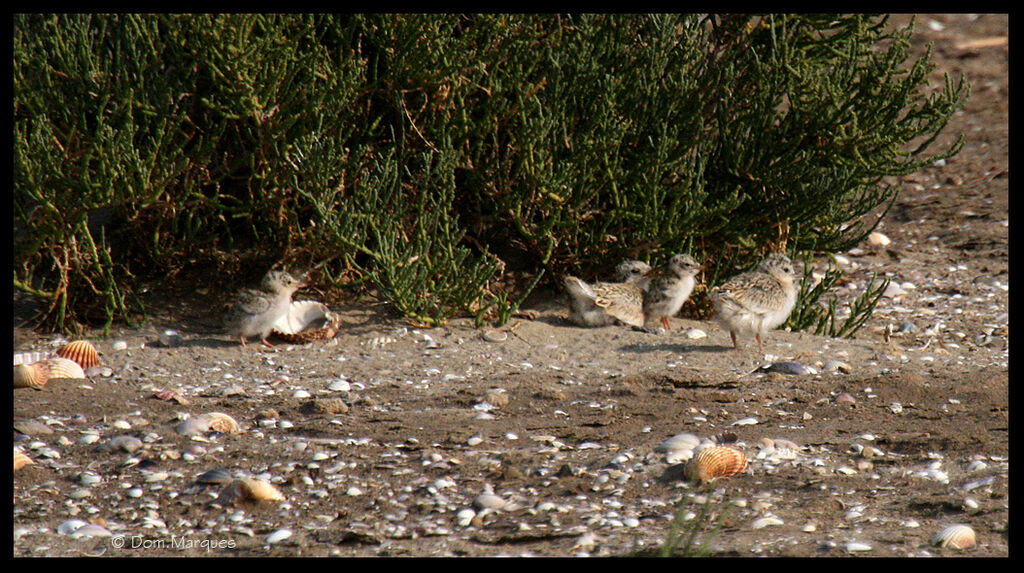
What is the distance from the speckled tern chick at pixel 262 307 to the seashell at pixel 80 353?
2.72 ft

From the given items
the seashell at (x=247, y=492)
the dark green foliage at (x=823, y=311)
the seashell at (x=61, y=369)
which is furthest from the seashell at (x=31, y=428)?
the dark green foliage at (x=823, y=311)

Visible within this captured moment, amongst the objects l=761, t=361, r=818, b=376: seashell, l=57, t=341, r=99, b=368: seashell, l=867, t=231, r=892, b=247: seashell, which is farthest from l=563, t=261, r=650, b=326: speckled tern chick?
l=867, t=231, r=892, b=247: seashell

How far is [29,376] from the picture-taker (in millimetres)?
5762

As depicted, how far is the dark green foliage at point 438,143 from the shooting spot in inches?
253

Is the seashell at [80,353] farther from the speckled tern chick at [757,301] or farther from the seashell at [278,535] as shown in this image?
the speckled tern chick at [757,301]

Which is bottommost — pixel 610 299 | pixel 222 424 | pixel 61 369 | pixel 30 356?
pixel 30 356

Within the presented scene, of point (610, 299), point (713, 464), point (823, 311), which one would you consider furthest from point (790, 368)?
point (713, 464)

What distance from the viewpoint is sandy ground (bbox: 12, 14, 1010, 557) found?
12.9 feet

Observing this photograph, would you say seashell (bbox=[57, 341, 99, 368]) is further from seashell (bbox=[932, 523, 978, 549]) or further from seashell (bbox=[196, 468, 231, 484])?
seashell (bbox=[932, 523, 978, 549])

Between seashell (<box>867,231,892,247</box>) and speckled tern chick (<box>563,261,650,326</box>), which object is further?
seashell (<box>867,231,892,247</box>)

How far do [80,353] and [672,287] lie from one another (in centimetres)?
357

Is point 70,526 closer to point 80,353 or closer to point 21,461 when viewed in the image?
point 21,461

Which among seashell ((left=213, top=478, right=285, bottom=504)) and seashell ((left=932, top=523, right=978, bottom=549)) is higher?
seashell ((left=932, top=523, right=978, bottom=549))

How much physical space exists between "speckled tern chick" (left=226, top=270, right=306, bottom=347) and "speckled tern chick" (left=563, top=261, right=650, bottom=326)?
1783 millimetres
